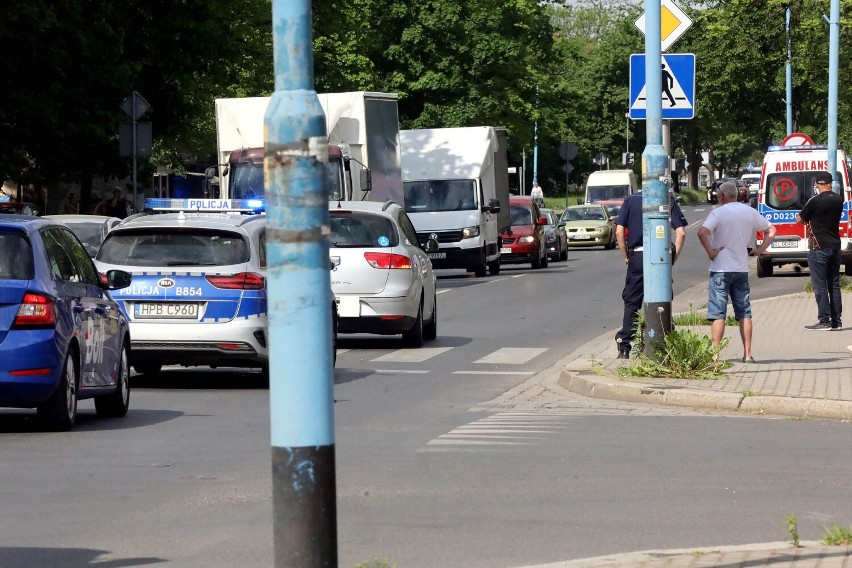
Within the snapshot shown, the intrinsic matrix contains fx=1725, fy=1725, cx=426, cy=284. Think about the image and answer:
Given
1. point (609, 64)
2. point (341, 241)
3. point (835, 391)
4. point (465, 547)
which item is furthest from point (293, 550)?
point (609, 64)

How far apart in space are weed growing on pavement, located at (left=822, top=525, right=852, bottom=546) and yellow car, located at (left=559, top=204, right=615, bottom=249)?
163 feet

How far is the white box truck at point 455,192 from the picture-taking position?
38000 mm

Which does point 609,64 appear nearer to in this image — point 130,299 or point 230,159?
point 230,159

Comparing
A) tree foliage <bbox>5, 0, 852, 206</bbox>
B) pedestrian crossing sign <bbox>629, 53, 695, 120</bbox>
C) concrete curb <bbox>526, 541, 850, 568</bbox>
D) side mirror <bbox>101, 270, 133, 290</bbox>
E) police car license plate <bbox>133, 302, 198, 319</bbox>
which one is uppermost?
tree foliage <bbox>5, 0, 852, 206</bbox>

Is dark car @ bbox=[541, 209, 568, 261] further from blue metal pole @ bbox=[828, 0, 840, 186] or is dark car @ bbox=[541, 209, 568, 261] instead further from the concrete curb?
the concrete curb

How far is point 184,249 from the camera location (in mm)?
15555

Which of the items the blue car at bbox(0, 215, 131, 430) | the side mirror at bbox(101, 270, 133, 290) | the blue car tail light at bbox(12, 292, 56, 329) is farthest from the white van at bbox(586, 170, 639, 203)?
the blue car tail light at bbox(12, 292, 56, 329)

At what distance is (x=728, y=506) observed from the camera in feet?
28.4

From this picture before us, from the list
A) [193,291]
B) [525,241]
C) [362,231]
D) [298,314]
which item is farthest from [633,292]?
[525,241]

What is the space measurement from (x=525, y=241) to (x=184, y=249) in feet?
93.1

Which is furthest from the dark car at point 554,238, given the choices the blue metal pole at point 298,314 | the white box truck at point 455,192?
the blue metal pole at point 298,314

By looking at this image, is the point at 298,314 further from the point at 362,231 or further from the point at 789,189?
the point at 789,189

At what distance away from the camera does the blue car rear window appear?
38.5ft

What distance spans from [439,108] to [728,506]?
5525 cm
